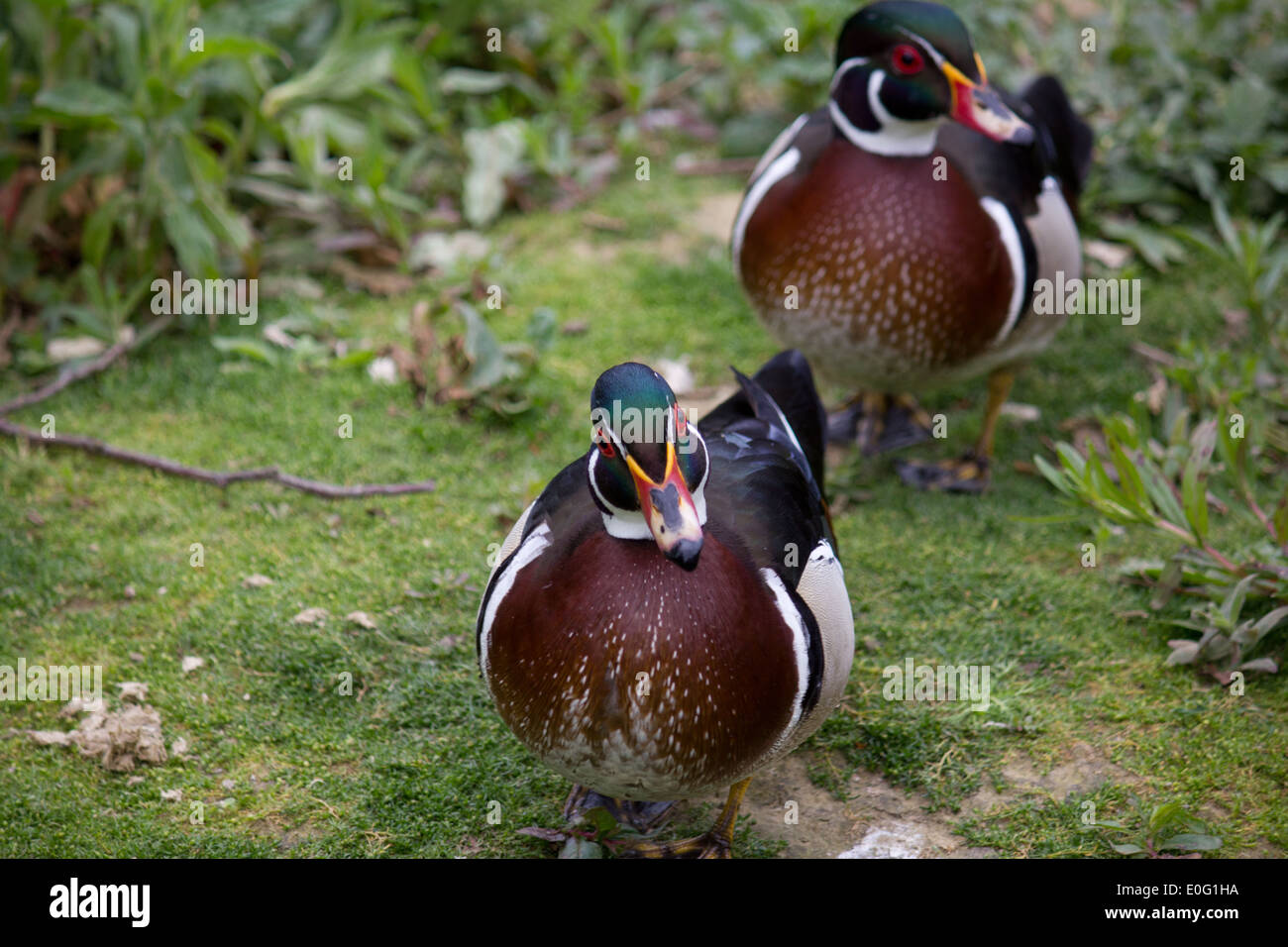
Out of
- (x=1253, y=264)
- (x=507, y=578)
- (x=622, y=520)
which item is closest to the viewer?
(x=622, y=520)

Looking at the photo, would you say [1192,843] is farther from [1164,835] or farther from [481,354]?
[481,354]

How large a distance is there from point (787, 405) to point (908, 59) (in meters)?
1.19

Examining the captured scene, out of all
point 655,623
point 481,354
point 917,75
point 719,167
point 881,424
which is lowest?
point 881,424

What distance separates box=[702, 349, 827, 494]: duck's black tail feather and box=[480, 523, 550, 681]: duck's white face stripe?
0.63m

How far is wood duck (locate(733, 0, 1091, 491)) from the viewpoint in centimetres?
362

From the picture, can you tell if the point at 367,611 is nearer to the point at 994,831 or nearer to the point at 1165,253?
the point at 994,831

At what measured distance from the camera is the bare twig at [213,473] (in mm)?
3891

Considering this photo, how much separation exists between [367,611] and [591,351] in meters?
Result: 1.62

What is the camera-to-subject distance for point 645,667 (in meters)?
2.34

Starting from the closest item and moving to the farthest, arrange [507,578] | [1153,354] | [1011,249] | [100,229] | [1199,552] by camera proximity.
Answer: [507,578] < [1199,552] < [1011,249] < [100,229] < [1153,354]

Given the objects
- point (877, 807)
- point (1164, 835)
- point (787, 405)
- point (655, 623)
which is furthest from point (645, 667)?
point (1164, 835)

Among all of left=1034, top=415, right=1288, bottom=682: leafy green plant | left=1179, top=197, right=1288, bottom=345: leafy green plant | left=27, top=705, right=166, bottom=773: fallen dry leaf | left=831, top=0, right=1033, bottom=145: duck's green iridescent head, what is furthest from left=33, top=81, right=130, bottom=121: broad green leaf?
left=1179, top=197, right=1288, bottom=345: leafy green plant

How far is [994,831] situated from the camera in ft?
9.30

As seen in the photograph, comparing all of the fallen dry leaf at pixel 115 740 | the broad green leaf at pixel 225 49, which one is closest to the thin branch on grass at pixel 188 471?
the fallen dry leaf at pixel 115 740
